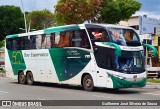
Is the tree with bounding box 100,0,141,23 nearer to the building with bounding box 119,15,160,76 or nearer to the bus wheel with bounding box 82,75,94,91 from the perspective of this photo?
the building with bounding box 119,15,160,76

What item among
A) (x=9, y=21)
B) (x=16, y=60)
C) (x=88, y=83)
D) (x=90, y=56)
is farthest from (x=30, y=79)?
(x=9, y=21)

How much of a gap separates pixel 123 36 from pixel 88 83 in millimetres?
3146

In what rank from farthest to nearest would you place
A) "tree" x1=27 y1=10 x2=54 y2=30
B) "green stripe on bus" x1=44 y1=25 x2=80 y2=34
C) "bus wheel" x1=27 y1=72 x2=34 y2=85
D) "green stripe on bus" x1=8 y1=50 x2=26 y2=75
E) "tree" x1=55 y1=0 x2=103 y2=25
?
"tree" x1=27 y1=10 x2=54 y2=30 → "tree" x1=55 y1=0 x2=103 y2=25 → "green stripe on bus" x1=8 y1=50 x2=26 y2=75 → "bus wheel" x1=27 y1=72 x2=34 y2=85 → "green stripe on bus" x1=44 y1=25 x2=80 y2=34

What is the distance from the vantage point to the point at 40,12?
293 feet

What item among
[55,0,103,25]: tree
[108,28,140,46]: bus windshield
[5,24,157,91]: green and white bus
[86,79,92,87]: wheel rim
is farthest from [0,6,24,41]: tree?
[108,28,140,46]: bus windshield

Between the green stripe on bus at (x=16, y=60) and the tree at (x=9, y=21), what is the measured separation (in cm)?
5145

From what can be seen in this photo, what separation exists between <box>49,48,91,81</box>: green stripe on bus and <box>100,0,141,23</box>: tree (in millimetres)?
19187

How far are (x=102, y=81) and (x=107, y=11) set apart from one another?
22650mm

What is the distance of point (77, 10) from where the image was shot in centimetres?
3872

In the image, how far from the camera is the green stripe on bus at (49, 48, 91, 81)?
845 inches

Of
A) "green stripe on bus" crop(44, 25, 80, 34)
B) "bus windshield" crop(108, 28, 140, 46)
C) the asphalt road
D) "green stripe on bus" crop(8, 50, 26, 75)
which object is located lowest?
the asphalt road

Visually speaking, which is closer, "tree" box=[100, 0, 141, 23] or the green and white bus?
the green and white bus

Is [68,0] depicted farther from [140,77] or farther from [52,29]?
[140,77]

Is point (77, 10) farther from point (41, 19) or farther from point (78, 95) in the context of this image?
point (41, 19)
